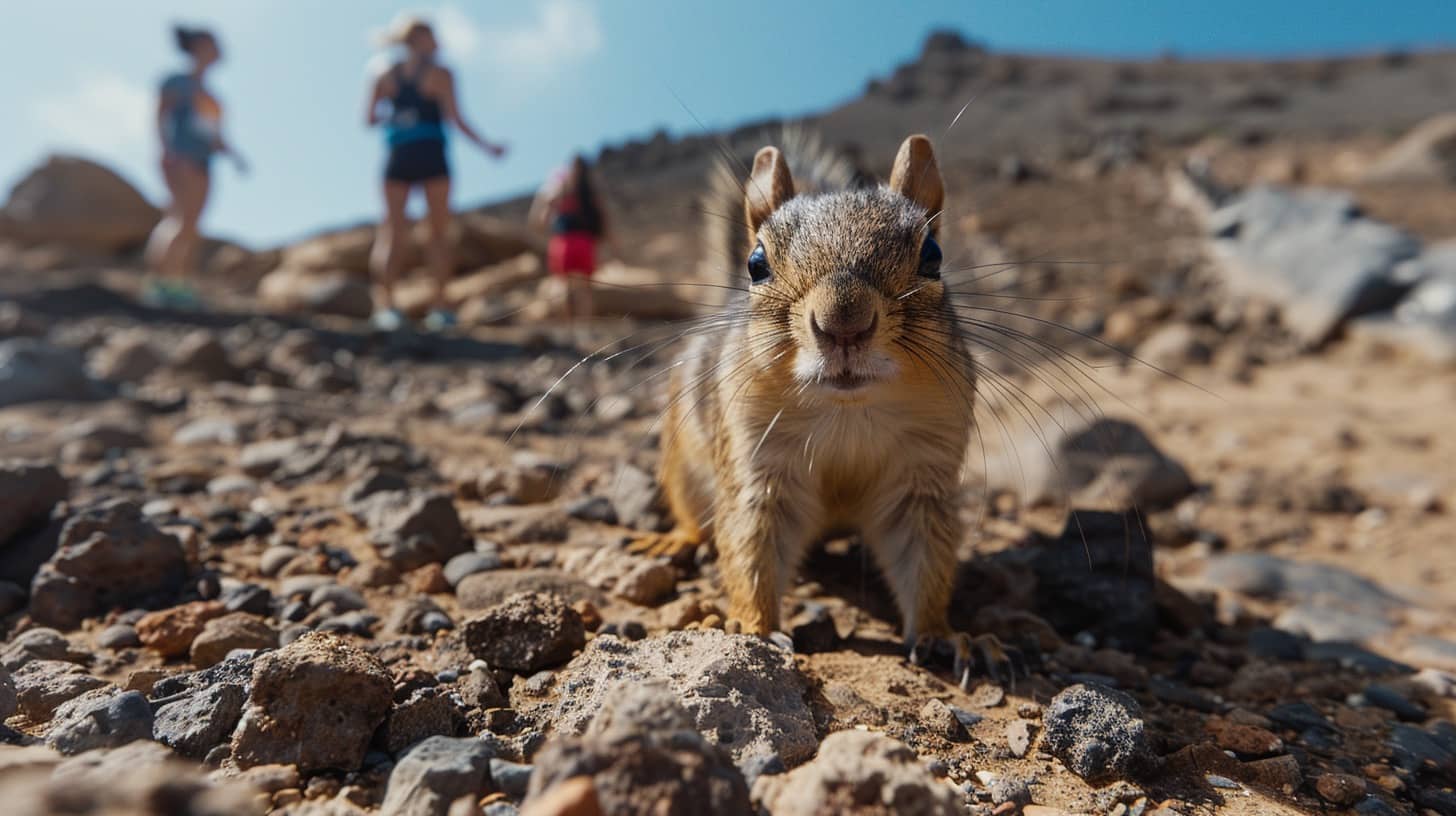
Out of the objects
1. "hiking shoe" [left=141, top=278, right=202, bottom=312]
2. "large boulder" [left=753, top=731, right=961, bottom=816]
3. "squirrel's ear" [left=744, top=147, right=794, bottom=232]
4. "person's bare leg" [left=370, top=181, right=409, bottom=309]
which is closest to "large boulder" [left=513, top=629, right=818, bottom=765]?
"large boulder" [left=753, top=731, right=961, bottom=816]

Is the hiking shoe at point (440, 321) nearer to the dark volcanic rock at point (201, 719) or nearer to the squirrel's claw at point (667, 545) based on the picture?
the squirrel's claw at point (667, 545)

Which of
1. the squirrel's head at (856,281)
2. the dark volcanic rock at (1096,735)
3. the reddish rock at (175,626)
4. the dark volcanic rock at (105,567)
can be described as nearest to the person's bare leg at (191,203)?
the dark volcanic rock at (105,567)

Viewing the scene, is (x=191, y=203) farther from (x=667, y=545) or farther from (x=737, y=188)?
(x=667, y=545)

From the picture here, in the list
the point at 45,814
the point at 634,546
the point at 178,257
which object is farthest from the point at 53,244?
the point at 45,814

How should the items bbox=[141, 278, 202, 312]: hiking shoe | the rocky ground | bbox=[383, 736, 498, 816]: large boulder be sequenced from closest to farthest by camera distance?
bbox=[383, 736, 498, 816]: large boulder < the rocky ground < bbox=[141, 278, 202, 312]: hiking shoe

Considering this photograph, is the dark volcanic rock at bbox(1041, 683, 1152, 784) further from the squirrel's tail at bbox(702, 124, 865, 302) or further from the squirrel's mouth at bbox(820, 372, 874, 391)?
the squirrel's tail at bbox(702, 124, 865, 302)

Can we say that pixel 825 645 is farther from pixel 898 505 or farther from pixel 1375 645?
pixel 1375 645
